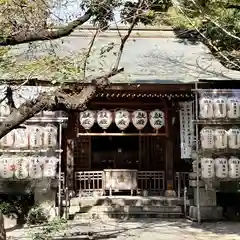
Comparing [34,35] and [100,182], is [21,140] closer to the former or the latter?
[100,182]

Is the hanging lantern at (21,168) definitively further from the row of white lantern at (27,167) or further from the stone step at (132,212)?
→ the stone step at (132,212)

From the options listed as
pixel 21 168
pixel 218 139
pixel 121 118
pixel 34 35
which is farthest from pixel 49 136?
pixel 34 35

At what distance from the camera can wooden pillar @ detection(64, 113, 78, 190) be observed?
615 inches

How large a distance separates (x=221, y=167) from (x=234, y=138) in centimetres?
89

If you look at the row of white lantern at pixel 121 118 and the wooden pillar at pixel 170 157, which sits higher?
the row of white lantern at pixel 121 118

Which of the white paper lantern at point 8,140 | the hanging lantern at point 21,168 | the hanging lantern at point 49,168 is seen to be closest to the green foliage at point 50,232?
the hanging lantern at point 49,168

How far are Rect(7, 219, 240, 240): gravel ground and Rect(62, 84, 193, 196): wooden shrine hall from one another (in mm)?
2232

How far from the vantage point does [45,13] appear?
930 centimetres

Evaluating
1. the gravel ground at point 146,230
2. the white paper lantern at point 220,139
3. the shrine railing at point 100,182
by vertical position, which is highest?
the white paper lantern at point 220,139

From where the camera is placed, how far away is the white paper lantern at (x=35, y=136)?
13703 millimetres

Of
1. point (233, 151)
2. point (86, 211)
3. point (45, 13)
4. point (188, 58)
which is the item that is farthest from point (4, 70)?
point (188, 58)

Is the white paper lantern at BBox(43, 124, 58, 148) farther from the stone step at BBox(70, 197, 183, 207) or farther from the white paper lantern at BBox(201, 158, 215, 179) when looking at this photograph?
the white paper lantern at BBox(201, 158, 215, 179)

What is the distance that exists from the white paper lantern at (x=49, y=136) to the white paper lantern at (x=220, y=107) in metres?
4.45

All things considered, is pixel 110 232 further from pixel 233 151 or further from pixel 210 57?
pixel 210 57
